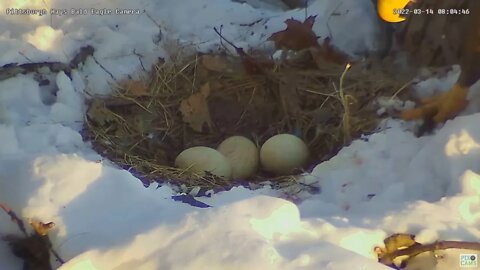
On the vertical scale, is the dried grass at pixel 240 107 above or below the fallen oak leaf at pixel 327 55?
below

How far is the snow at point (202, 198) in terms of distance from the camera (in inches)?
65.7

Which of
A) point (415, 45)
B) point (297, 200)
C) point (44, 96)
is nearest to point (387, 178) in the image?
point (297, 200)

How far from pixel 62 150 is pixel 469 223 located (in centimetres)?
113

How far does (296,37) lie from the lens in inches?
111

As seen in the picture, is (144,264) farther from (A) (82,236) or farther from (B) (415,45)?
(B) (415,45)

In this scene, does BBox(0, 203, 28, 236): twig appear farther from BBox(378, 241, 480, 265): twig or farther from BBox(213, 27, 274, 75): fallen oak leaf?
BBox(213, 27, 274, 75): fallen oak leaf

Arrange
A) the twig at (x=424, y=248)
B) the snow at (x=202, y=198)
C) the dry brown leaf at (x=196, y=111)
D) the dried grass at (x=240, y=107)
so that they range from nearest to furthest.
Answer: the snow at (x=202, y=198)
the twig at (x=424, y=248)
the dried grass at (x=240, y=107)
the dry brown leaf at (x=196, y=111)

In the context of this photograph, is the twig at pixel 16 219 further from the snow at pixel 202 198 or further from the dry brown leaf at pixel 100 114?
the dry brown leaf at pixel 100 114

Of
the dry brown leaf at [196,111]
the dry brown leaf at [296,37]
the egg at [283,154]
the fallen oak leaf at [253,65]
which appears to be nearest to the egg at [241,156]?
the egg at [283,154]

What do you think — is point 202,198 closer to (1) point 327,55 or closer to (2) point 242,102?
(2) point 242,102

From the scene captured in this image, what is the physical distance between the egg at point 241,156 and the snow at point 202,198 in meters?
0.23

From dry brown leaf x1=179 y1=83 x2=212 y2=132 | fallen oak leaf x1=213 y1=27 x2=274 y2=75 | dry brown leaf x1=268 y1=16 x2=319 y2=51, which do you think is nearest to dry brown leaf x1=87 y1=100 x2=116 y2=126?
dry brown leaf x1=179 y1=83 x2=212 y2=132

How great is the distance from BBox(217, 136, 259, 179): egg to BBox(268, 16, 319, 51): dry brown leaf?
44cm

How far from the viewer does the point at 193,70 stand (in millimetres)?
2805
